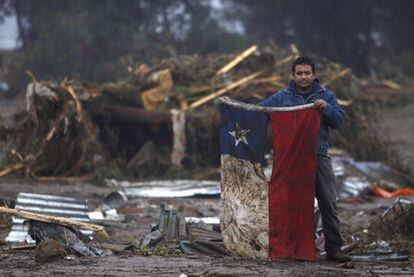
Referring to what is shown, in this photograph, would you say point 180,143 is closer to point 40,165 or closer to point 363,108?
point 40,165

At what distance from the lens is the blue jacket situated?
7289 millimetres

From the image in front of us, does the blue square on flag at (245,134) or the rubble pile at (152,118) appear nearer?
the blue square on flag at (245,134)

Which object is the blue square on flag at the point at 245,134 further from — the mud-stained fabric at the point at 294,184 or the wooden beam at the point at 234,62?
the wooden beam at the point at 234,62

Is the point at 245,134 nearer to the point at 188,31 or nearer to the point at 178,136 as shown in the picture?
the point at 178,136

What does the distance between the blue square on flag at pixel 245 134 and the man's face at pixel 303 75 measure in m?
0.45

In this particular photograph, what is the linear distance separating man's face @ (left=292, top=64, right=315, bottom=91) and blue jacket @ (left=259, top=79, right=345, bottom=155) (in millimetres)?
101

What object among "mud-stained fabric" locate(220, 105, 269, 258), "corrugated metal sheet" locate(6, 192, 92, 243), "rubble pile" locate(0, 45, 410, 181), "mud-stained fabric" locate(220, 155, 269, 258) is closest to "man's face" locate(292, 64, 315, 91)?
"mud-stained fabric" locate(220, 105, 269, 258)

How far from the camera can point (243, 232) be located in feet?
24.8

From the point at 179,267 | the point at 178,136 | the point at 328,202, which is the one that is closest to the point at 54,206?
the point at 179,267

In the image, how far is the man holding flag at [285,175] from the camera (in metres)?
7.31

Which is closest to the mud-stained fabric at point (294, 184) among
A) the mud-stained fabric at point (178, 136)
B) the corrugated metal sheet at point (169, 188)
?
the corrugated metal sheet at point (169, 188)

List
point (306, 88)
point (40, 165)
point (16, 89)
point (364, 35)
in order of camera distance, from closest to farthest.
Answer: point (306, 88)
point (40, 165)
point (16, 89)
point (364, 35)

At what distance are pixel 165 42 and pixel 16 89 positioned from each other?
6.15 meters

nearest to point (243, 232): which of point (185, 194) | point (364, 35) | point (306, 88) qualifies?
point (306, 88)
